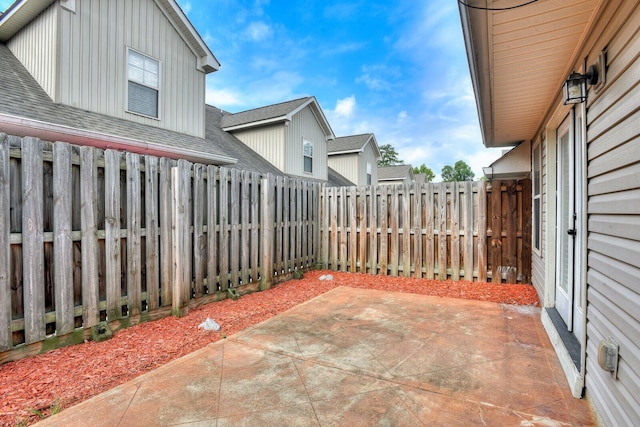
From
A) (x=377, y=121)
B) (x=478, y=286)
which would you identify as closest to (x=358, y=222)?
(x=478, y=286)

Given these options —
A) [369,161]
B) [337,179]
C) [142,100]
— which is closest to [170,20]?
[142,100]

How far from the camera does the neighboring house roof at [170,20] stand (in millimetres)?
5930

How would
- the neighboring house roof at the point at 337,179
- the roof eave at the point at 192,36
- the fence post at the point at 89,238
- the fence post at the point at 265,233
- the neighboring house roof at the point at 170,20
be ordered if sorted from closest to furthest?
1. the fence post at the point at 89,238
2. the fence post at the point at 265,233
3. the neighboring house roof at the point at 170,20
4. the roof eave at the point at 192,36
5. the neighboring house roof at the point at 337,179

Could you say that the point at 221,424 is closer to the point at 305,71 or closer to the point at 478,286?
the point at 478,286

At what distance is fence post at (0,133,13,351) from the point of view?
255 cm

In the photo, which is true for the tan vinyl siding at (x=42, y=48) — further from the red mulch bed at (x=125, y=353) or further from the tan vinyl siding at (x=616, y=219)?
the tan vinyl siding at (x=616, y=219)

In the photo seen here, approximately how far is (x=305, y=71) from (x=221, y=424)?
19.7 metres

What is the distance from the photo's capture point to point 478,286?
5469 millimetres

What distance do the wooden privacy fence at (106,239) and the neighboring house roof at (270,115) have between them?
7.15 m

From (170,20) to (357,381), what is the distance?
28.5ft

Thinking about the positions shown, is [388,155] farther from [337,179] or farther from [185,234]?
[185,234]

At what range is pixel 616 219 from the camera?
178 centimetres

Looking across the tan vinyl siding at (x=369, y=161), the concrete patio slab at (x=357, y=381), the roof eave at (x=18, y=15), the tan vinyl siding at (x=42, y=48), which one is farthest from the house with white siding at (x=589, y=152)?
the tan vinyl siding at (x=369, y=161)

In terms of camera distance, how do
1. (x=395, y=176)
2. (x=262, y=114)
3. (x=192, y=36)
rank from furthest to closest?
(x=395, y=176) < (x=262, y=114) < (x=192, y=36)
